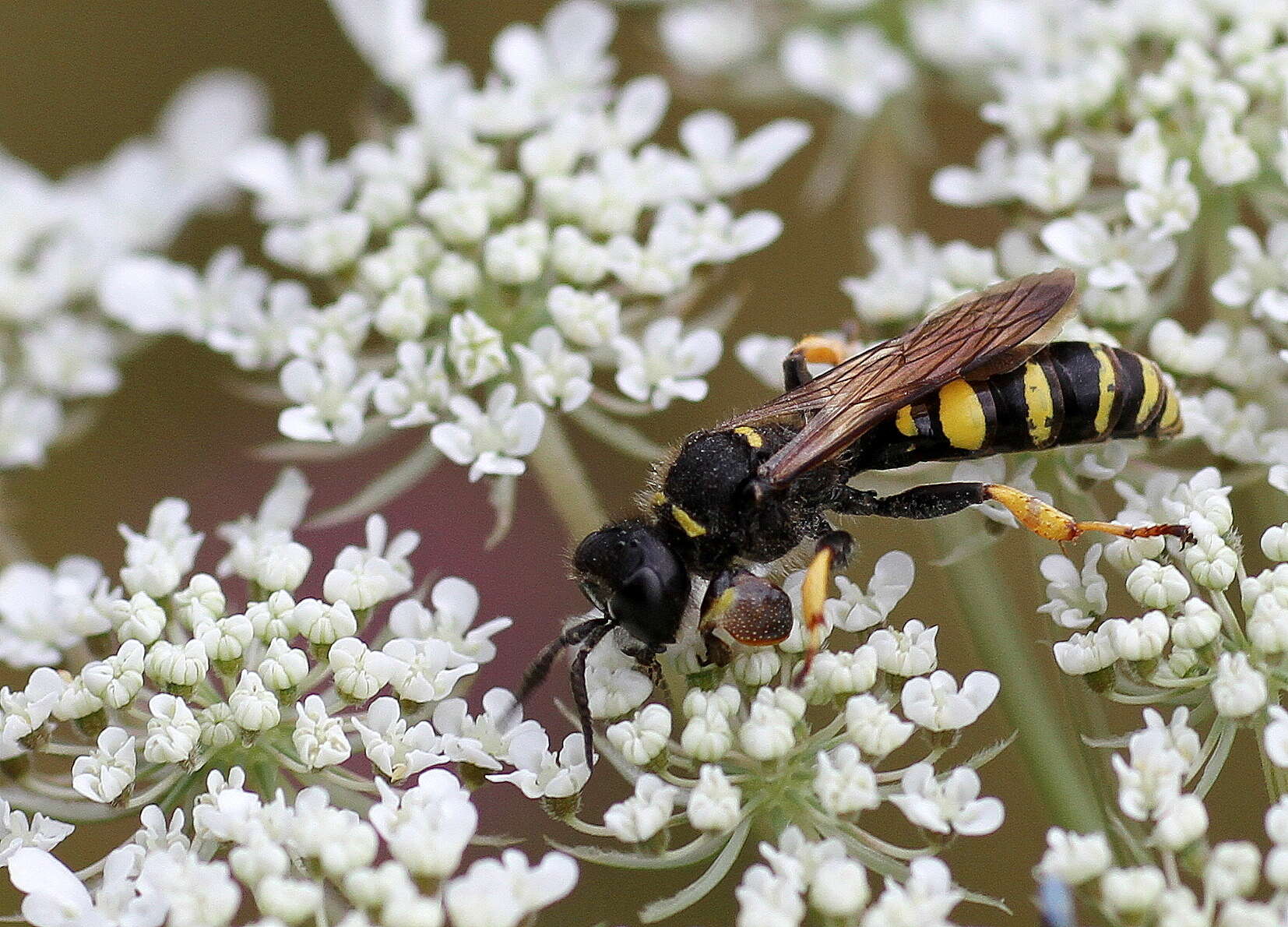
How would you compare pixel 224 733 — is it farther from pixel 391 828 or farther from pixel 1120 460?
pixel 1120 460

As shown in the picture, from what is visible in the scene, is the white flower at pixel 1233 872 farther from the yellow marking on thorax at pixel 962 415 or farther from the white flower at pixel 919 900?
the yellow marking on thorax at pixel 962 415

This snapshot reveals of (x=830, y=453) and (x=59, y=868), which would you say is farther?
(x=830, y=453)

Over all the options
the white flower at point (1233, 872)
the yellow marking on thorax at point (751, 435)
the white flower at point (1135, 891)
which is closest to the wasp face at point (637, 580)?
the yellow marking on thorax at point (751, 435)

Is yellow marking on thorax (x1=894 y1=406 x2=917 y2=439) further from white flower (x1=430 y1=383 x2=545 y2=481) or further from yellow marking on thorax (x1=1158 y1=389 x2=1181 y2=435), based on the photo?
white flower (x1=430 y1=383 x2=545 y2=481)

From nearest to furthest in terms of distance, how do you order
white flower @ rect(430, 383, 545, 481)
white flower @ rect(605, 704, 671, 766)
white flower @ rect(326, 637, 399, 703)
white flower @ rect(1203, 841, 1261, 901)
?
1. white flower @ rect(1203, 841, 1261, 901)
2. white flower @ rect(605, 704, 671, 766)
3. white flower @ rect(326, 637, 399, 703)
4. white flower @ rect(430, 383, 545, 481)

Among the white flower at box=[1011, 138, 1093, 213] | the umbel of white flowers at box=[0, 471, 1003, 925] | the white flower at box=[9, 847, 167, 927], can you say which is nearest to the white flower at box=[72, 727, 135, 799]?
the umbel of white flowers at box=[0, 471, 1003, 925]

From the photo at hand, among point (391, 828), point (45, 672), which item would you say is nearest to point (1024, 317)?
point (391, 828)
